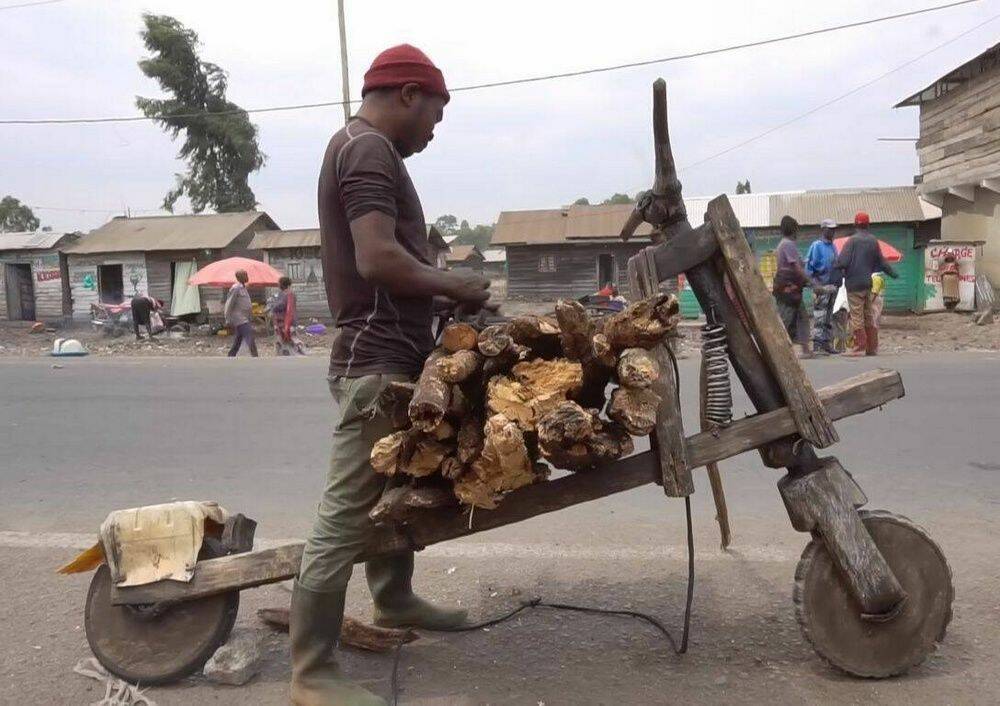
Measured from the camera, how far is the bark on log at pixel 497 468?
2020 mm

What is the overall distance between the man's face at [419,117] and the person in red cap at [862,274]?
30.6 feet

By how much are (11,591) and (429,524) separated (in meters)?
2.19

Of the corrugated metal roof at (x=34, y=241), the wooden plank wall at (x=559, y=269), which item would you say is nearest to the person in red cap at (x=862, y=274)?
the wooden plank wall at (x=559, y=269)

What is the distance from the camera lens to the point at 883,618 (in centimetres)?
251

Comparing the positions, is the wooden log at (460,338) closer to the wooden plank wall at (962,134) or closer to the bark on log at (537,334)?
the bark on log at (537,334)

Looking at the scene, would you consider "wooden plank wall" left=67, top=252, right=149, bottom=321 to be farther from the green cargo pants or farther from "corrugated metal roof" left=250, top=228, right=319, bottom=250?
the green cargo pants

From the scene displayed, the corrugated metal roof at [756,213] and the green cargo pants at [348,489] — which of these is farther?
the corrugated metal roof at [756,213]

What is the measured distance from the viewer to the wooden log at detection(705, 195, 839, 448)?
2.47 m

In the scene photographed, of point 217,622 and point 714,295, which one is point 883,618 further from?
point 217,622

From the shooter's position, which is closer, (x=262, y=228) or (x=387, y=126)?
(x=387, y=126)

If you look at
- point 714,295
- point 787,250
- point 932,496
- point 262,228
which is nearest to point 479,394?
point 714,295

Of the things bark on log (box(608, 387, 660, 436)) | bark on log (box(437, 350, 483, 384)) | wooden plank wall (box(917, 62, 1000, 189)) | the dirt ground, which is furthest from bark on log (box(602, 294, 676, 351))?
wooden plank wall (box(917, 62, 1000, 189))

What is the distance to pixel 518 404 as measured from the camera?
81.7 inches

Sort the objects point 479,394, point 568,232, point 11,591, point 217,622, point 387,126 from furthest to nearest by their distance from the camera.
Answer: point 568,232, point 11,591, point 217,622, point 387,126, point 479,394
